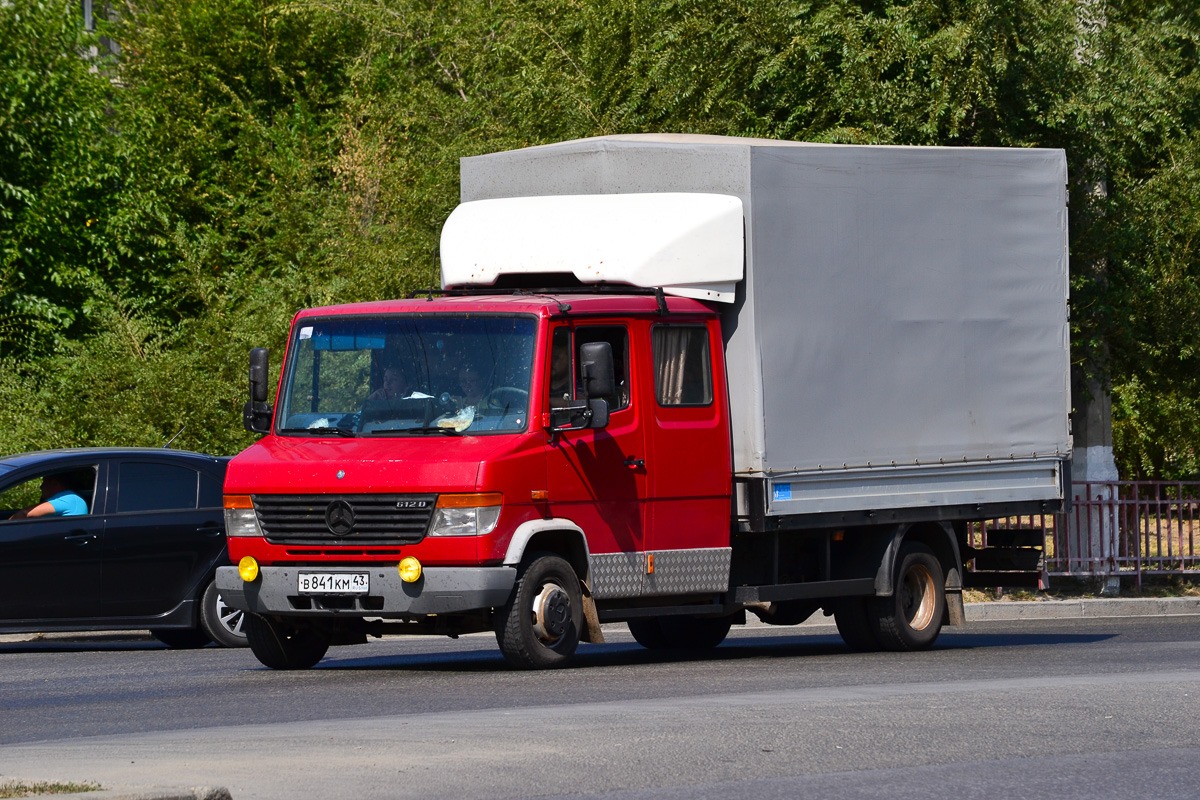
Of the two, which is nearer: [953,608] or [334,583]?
[334,583]

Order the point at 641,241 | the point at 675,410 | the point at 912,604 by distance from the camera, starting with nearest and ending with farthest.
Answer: the point at 675,410 < the point at 641,241 < the point at 912,604

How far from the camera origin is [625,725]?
29.4 feet

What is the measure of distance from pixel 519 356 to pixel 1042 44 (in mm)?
11103

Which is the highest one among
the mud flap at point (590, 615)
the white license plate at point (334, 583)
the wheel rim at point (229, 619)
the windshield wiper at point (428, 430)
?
the windshield wiper at point (428, 430)

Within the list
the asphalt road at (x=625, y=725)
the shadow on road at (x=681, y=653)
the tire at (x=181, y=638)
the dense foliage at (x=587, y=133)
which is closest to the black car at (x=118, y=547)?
the tire at (x=181, y=638)

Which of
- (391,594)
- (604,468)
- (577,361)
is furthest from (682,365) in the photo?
(391,594)

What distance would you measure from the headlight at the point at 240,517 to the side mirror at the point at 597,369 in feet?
7.49

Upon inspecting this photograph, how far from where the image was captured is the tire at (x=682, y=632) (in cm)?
1493

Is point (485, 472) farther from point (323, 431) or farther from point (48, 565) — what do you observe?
point (48, 565)

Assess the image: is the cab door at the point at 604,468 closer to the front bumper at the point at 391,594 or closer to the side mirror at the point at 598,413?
the side mirror at the point at 598,413

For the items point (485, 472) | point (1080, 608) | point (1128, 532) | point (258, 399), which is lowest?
point (1080, 608)

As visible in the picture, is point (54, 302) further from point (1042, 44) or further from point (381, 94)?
point (1042, 44)

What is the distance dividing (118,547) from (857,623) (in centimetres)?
565

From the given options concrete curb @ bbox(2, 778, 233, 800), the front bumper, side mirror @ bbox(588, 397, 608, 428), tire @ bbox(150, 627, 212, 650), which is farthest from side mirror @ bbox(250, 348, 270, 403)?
concrete curb @ bbox(2, 778, 233, 800)
